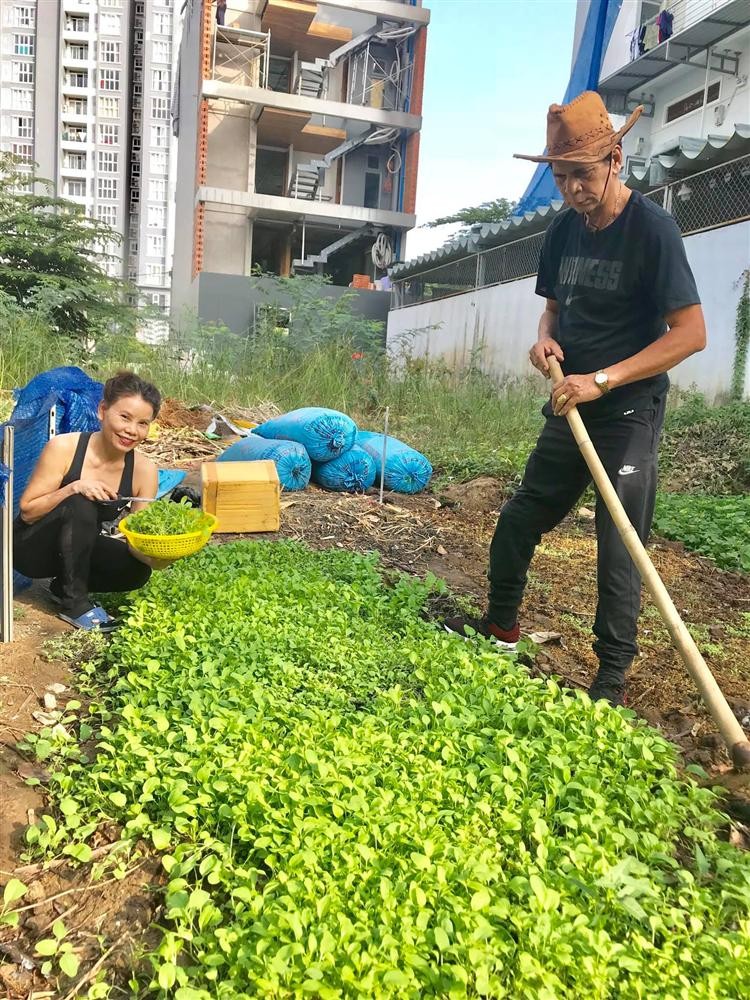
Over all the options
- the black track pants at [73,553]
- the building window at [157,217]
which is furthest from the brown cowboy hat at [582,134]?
the building window at [157,217]

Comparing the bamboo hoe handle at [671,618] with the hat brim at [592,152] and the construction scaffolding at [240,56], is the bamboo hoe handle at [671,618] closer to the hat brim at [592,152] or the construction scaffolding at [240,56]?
the hat brim at [592,152]

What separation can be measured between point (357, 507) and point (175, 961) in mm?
4808

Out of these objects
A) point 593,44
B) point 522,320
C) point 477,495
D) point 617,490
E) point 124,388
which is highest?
point 593,44

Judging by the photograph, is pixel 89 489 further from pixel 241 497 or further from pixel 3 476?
pixel 241 497

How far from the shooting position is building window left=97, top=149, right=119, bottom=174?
175ft

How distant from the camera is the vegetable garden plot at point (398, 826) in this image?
170 centimetres

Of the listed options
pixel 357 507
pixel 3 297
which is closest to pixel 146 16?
pixel 3 297

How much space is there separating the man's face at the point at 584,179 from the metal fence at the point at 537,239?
748cm

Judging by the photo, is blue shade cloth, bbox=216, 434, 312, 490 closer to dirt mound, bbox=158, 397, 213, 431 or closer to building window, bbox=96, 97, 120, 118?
dirt mound, bbox=158, 397, 213, 431

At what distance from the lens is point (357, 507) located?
21.3 feet

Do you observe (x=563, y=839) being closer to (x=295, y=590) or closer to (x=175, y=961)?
(x=175, y=961)

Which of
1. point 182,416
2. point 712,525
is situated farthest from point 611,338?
point 182,416

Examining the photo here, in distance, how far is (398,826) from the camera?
6.69 ft

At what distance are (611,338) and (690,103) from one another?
19.6m
